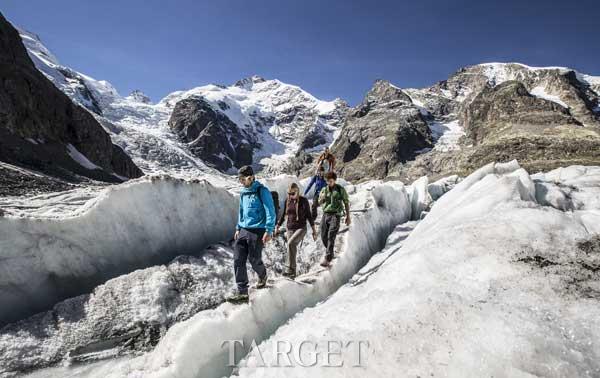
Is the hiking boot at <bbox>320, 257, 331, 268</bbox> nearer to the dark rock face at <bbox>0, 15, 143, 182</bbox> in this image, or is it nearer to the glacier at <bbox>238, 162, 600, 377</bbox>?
the glacier at <bbox>238, 162, 600, 377</bbox>

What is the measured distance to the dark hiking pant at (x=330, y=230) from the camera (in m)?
8.18

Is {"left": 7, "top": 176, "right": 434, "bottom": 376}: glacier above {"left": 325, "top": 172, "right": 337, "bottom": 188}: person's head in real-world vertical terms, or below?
below

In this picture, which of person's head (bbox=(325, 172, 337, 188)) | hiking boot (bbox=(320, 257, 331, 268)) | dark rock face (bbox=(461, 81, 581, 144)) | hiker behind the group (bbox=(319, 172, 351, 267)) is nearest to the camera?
hiking boot (bbox=(320, 257, 331, 268))

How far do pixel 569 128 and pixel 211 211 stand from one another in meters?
146

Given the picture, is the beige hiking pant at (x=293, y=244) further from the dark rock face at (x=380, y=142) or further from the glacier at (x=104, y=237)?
the dark rock face at (x=380, y=142)

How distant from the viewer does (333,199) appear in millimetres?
8453

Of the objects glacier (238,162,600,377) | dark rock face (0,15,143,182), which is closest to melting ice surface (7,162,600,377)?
glacier (238,162,600,377)

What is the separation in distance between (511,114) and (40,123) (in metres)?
162

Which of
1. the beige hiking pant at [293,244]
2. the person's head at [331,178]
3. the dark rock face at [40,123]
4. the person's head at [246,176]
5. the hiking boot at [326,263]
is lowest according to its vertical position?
the hiking boot at [326,263]

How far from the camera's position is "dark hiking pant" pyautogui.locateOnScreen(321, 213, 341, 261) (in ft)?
26.8

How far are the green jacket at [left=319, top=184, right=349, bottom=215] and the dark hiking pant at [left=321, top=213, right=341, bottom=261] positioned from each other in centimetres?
13

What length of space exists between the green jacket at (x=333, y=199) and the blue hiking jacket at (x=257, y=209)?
2.58m

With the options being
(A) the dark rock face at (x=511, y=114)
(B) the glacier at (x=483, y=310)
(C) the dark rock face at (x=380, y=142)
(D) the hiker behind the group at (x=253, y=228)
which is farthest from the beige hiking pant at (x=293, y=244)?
(C) the dark rock face at (x=380, y=142)

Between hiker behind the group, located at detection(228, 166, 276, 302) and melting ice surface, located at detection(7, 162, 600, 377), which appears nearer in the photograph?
melting ice surface, located at detection(7, 162, 600, 377)
